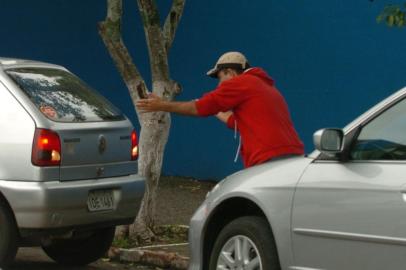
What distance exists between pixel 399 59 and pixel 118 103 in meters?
4.55

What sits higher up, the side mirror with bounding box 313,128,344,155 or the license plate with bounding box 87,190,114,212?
the side mirror with bounding box 313,128,344,155

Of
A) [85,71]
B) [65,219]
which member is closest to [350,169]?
[65,219]

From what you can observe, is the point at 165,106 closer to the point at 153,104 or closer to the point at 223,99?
the point at 153,104

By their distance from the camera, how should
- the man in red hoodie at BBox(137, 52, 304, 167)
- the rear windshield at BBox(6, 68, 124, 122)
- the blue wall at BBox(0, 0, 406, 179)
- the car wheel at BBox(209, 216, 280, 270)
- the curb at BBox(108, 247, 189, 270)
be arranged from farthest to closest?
1. the blue wall at BBox(0, 0, 406, 179)
2. the curb at BBox(108, 247, 189, 270)
3. the rear windshield at BBox(6, 68, 124, 122)
4. the man in red hoodie at BBox(137, 52, 304, 167)
5. the car wheel at BBox(209, 216, 280, 270)

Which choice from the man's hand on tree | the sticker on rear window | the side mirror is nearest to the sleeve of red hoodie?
the man's hand on tree

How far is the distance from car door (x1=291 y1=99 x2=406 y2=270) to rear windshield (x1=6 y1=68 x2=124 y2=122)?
8.31 ft

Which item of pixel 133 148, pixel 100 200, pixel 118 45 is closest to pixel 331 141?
pixel 100 200

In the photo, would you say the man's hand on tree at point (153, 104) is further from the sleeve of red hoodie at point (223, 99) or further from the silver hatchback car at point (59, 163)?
the silver hatchback car at point (59, 163)

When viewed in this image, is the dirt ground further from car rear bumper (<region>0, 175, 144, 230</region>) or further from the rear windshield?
car rear bumper (<region>0, 175, 144, 230</region>)

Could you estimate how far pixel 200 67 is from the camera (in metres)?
14.5

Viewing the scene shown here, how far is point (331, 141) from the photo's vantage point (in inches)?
256

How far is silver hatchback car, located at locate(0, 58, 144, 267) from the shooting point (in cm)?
807

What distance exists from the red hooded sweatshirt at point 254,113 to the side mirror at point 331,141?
1.26m

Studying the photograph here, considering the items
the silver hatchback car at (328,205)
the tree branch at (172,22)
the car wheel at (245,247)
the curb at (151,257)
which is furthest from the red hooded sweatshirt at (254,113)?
the tree branch at (172,22)
